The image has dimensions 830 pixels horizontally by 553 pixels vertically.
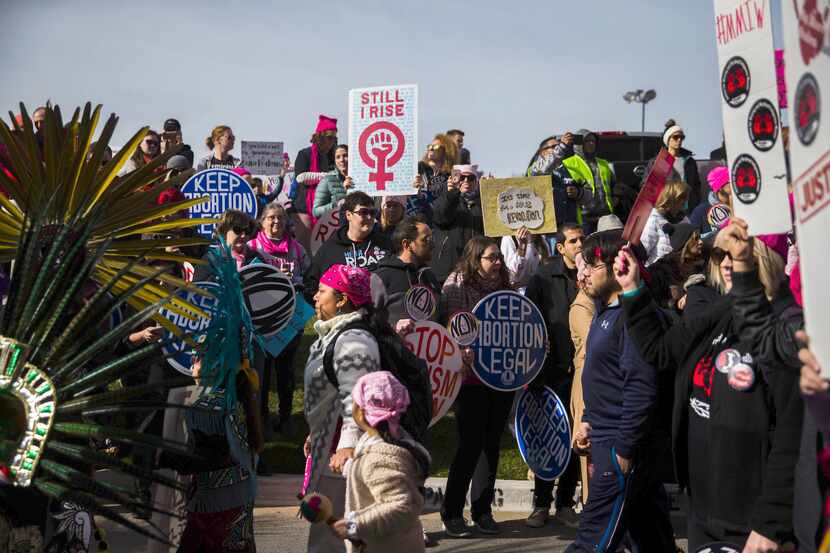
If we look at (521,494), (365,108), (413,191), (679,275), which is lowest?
(521,494)

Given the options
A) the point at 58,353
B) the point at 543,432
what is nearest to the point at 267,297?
the point at 543,432

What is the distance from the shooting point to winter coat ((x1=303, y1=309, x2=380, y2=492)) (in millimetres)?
5566

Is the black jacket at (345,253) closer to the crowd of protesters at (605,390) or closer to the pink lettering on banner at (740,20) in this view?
the crowd of protesters at (605,390)

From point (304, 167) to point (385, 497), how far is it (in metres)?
9.09

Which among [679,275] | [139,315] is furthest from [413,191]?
[139,315]

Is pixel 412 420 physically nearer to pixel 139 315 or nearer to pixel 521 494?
pixel 139 315

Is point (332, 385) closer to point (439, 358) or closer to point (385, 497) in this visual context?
point (385, 497)

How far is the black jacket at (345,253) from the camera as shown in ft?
30.5

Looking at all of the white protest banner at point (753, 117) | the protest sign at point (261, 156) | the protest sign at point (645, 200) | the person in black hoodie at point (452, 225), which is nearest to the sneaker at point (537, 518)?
the person in black hoodie at point (452, 225)

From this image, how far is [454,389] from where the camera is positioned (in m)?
8.09

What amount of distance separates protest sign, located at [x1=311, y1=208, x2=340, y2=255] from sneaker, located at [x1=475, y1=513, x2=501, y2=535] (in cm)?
400

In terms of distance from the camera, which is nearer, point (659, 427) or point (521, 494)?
point (659, 427)

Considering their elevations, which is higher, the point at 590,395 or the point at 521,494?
the point at 590,395

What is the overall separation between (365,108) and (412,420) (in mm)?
5057
